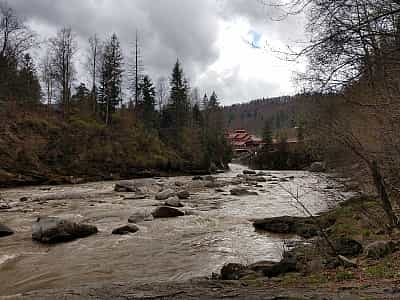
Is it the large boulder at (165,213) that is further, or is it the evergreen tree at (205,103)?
the evergreen tree at (205,103)

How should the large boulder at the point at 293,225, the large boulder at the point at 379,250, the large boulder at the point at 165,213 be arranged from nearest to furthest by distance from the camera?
the large boulder at the point at 379,250, the large boulder at the point at 293,225, the large boulder at the point at 165,213

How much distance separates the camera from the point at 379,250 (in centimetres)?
803

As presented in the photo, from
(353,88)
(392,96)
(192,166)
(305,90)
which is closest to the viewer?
(353,88)

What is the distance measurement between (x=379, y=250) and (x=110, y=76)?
55.8 m

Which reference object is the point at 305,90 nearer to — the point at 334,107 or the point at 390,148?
the point at 334,107

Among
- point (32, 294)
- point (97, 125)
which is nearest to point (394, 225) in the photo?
point (32, 294)

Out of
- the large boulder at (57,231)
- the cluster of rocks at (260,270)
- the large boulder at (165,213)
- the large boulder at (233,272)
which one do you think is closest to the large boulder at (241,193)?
the large boulder at (165,213)

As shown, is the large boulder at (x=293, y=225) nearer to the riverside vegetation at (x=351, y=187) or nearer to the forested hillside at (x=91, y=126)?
Answer: the riverside vegetation at (x=351, y=187)

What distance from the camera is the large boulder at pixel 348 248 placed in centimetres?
880

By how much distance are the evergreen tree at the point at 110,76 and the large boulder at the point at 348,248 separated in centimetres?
5276

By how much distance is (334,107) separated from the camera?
8703 mm

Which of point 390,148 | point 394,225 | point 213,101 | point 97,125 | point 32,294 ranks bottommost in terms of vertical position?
point 32,294

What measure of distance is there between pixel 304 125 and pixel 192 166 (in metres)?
47.8

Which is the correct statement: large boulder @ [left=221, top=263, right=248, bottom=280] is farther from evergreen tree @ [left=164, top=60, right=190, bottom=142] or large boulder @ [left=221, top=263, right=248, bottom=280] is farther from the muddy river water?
evergreen tree @ [left=164, top=60, right=190, bottom=142]
